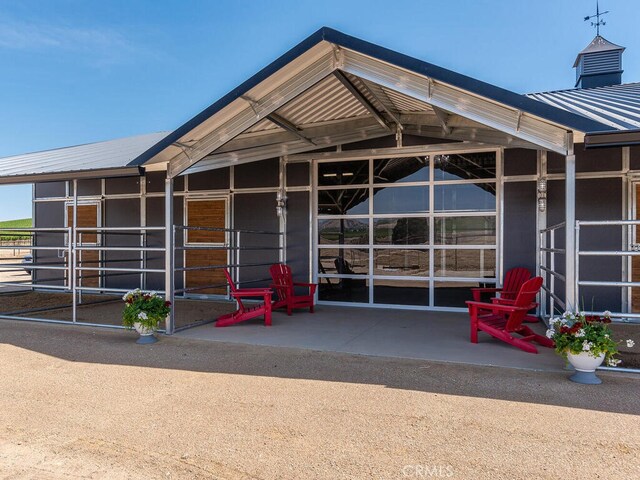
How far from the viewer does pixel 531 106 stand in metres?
4.27

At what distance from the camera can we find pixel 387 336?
5.88m

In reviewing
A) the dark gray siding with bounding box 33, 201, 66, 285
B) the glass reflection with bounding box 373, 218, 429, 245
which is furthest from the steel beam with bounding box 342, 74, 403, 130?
the dark gray siding with bounding box 33, 201, 66, 285

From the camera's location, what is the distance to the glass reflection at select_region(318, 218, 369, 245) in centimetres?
843

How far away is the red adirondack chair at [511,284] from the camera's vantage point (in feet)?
21.9

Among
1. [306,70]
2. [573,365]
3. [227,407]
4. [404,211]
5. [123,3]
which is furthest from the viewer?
[123,3]

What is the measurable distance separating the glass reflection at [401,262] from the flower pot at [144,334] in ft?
13.7

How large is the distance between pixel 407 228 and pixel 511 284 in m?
2.03

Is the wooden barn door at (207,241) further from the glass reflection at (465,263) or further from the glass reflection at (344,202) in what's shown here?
the glass reflection at (465,263)

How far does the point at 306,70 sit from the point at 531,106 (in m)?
2.47

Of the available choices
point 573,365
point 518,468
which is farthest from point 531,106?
point 518,468

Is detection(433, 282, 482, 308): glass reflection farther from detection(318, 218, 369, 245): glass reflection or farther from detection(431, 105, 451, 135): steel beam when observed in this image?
detection(431, 105, 451, 135): steel beam

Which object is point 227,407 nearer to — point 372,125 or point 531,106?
point 531,106

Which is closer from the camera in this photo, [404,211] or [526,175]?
[526,175]

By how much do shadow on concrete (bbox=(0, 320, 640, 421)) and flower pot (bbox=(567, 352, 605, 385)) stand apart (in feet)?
0.32
